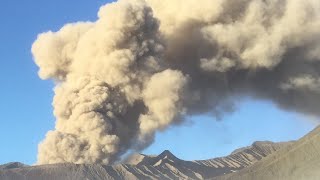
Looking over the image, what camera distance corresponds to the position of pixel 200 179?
373 ft

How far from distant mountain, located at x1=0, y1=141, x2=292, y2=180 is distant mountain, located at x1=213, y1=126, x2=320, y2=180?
41.2ft

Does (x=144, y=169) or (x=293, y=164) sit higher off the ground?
(x=144, y=169)

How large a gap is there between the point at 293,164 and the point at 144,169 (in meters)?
53.5

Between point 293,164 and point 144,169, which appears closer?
point 293,164

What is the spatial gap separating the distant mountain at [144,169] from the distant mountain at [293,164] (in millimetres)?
12547

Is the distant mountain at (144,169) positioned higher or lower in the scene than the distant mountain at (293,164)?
higher

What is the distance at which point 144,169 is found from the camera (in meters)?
102

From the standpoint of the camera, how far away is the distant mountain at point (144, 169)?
6050 centimetres

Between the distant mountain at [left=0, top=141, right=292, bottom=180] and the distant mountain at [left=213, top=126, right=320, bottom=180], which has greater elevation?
the distant mountain at [left=0, top=141, right=292, bottom=180]

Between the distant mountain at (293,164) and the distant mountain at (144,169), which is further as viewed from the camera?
the distant mountain at (144,169)

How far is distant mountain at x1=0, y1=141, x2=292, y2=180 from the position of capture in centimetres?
6050

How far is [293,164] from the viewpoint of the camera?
50.8 metres

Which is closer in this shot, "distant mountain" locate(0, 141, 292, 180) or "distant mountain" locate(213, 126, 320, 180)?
"distant mountain" locate(213, 126, 320, 180)

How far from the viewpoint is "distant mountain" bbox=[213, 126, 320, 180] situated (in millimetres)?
48469
